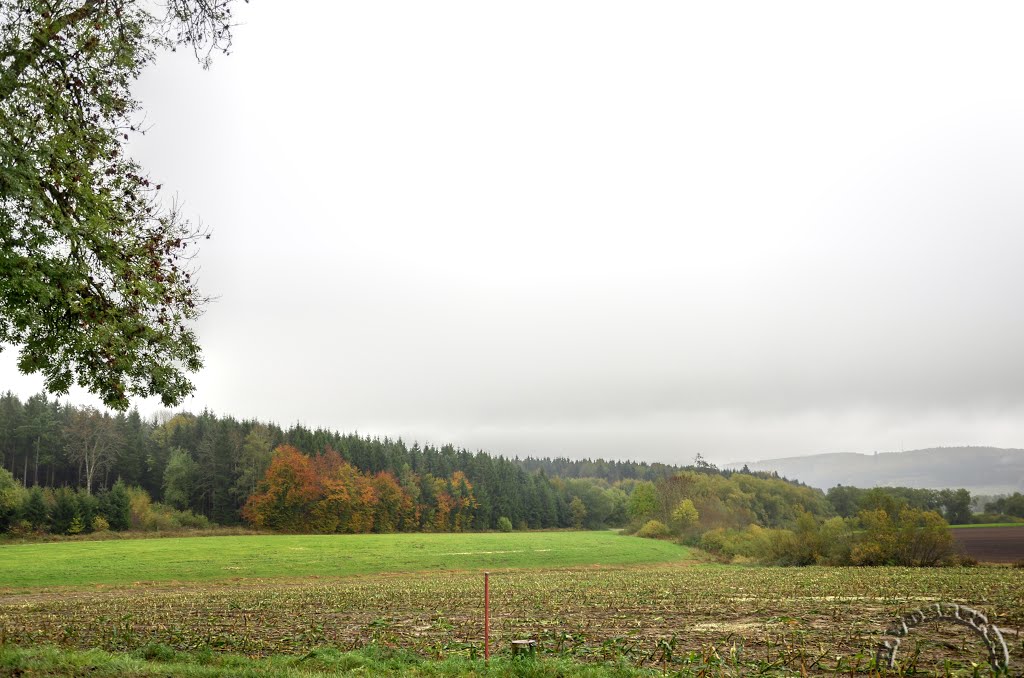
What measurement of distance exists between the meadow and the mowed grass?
2497 mm

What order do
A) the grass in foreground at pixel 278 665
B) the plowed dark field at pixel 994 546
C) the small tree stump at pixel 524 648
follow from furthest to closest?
the plowed dark field at pixel 994 546
the small tree stump at pixel 524 648
the grass in foreground at pixel 278 665

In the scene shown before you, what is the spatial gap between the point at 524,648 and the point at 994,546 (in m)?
51.8

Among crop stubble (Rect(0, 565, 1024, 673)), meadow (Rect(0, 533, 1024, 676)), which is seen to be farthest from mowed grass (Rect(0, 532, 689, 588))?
crop stubble (Rect(0, 565, 1024, 673))

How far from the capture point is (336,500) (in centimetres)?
8731

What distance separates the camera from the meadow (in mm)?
10312

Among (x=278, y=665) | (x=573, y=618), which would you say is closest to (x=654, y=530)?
(x=573, y=618)

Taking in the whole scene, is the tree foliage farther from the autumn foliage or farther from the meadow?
A: the autumn foliage

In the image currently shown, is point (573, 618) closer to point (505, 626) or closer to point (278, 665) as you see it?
point (505, 626)

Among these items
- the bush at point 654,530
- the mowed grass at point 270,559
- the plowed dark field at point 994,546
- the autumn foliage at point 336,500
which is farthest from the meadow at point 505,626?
the bush at point 654,530

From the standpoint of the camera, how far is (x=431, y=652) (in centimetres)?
1199

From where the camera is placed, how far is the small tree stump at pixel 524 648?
35.9 feet

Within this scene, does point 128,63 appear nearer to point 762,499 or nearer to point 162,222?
point 162,222

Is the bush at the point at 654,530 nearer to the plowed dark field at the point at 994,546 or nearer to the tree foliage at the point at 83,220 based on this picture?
the plowed dark field at the point at 994,546

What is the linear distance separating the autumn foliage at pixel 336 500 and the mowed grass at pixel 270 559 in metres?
23.1
